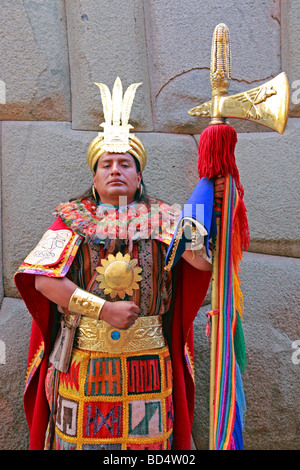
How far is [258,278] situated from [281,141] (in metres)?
0.72

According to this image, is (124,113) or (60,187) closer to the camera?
(124,113)

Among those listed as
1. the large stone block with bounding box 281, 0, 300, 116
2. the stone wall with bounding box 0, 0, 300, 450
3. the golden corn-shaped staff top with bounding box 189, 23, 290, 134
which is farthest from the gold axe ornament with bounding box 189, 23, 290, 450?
the large stone block with bounding box 281, 0, 300, 116

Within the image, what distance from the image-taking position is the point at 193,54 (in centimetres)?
271

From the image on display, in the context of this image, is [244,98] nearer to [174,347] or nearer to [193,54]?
[174,347]

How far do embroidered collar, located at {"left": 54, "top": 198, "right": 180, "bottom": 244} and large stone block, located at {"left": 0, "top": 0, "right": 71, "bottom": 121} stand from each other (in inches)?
30.3

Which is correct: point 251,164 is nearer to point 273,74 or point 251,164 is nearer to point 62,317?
point 273,74

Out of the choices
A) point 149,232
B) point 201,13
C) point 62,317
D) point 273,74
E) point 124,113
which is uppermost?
point 201,13

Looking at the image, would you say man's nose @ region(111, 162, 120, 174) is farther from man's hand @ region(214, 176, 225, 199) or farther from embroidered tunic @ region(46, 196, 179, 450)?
man's hand @ region(214, 176, 225, 199)

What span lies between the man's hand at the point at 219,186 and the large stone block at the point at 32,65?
1.22m

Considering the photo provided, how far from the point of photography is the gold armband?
71.7 inches

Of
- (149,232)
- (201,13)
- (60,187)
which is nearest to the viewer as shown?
(149,232)

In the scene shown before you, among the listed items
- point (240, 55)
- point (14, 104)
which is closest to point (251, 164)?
point (240, 55)

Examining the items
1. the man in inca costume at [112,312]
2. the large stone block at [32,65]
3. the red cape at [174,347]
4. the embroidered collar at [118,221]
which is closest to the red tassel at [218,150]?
the man in inca costume at [112,312]

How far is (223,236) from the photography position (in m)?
1.71
